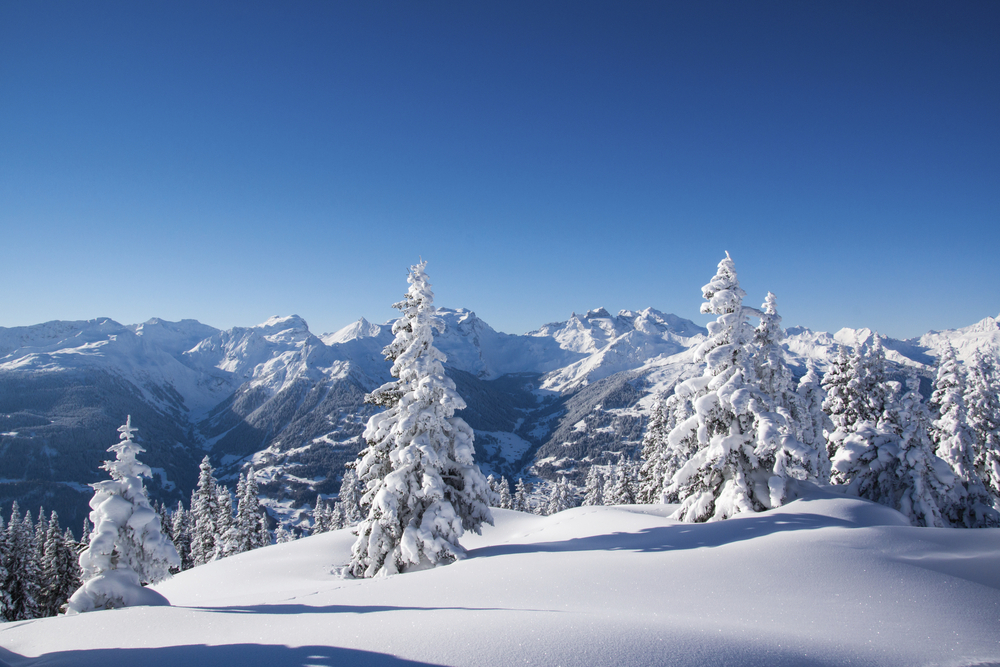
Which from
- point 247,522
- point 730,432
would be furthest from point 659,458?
point 247,522

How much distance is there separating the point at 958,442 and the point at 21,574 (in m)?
67.4

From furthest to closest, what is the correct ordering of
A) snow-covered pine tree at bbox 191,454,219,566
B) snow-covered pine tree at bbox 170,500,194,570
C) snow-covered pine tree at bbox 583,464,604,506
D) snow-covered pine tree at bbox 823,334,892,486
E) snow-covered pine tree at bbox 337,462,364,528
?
snow-covered pine tree at bbox 583,464,604,506
snow-covered pine tree at bbox 337,462,364,528
snow-covered pine tree at bbox 170,500,194,570
snow-covered pine tree at bbox 191,454,219,566
snow-covered pine tree at bbox 823,334,892,486

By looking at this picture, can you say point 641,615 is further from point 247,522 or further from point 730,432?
point 247,522

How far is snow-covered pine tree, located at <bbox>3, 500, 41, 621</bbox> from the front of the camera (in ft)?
123

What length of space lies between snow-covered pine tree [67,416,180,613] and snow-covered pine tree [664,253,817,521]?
18111 millimetres

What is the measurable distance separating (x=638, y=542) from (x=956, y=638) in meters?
9.00

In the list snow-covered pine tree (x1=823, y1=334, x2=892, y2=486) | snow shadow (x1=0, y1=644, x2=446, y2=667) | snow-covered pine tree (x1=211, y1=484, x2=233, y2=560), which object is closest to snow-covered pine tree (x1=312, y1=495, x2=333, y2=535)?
snow-covered pine tree (x1=211, y1=484, x2=233, y2=560)

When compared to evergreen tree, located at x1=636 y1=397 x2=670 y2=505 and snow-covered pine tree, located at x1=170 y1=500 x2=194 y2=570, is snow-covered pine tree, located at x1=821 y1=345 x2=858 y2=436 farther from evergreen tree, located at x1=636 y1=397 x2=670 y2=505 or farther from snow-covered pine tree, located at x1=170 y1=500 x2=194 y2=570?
snow-covered pine tree, located at x1=170 y1=500 x2=194 y2=570

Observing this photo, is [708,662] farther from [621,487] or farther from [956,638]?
[621,487]

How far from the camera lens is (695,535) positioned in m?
14.1

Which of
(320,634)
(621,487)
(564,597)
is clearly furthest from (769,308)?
(621,487)

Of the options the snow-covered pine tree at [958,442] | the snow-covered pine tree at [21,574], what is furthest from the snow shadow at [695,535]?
the snow-covered pine tree at [21,574]

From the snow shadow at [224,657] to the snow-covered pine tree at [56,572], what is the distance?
50.1 meters

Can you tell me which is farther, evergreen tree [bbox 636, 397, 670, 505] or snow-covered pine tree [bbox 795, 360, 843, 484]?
evergreen tree [bbox 636, 397, 670, 505]
